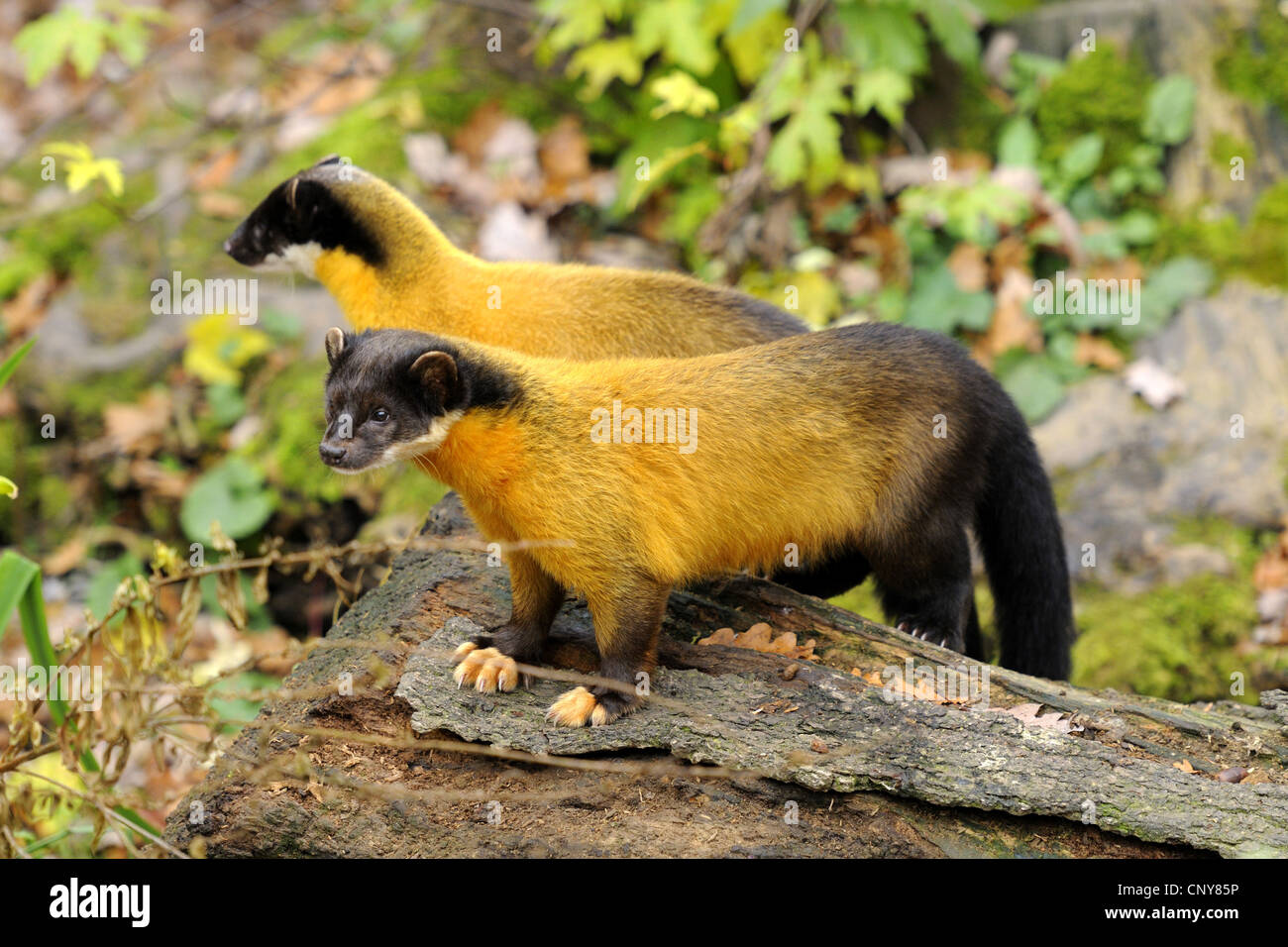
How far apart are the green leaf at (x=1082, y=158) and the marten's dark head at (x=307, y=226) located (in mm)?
5567

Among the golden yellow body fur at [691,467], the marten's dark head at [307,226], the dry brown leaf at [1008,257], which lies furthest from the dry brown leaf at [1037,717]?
the dry brown leaf at [1008,257]

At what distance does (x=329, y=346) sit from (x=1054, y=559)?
141 inches

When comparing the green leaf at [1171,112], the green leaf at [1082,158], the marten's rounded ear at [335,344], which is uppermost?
the green leaf at [1171,112]

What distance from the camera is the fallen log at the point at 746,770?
4230mm

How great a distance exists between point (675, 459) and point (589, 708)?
106 cm

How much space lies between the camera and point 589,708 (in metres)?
4.61

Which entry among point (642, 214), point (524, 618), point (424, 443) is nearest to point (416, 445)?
point (424, 443)

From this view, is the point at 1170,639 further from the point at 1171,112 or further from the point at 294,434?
the point at 294,434

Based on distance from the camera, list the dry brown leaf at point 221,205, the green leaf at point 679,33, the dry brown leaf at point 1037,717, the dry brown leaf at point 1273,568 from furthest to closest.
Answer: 1. the dry brown leaf at point 221,205
2. the green leaf at point 679,33
3. the dry brown leaf at point 1273,568
4. the dry brown leaf at point 1037,717

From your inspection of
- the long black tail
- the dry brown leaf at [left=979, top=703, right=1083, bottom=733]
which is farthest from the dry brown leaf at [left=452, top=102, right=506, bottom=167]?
the dry brown leaf at [left=979, top=703, right=1083, bottom=733]

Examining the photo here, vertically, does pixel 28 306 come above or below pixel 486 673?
above

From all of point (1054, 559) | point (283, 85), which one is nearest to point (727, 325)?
point (1054, 559)

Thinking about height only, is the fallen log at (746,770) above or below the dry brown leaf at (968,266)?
below

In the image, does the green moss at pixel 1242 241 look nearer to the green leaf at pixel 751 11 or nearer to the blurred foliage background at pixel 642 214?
the blurred foliage background at pixel 642 214
